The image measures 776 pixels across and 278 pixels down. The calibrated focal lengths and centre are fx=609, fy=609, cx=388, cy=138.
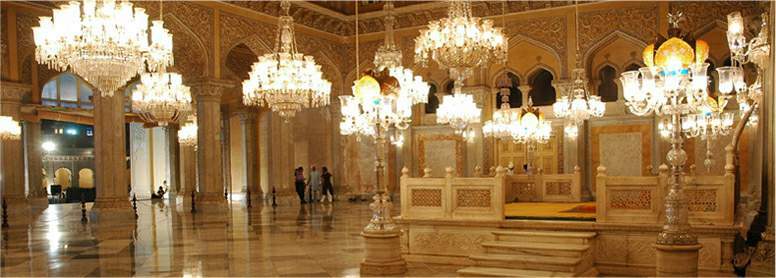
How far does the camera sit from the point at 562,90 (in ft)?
48.2

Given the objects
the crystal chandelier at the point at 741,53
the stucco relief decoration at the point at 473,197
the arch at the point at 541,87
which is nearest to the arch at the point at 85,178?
the arch at the point at 541,87

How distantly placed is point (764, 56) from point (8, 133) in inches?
538

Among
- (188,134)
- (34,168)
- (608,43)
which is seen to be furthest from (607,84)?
(34,168)

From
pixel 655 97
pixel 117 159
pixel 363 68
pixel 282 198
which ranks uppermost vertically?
pixel 363 68

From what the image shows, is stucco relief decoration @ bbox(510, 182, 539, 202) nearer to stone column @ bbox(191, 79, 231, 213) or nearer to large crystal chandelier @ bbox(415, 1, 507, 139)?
large crystal chandelier @ bbox(415, 1, 507, 139)

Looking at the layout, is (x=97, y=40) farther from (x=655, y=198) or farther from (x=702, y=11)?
(x=702, y=11)

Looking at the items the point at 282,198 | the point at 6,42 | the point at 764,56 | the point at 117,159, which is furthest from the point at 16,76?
the point at 764,56

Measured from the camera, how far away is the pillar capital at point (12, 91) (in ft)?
42.5

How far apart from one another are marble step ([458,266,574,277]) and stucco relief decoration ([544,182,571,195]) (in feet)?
12.5

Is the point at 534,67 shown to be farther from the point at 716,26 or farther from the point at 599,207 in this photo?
the point at 599,207

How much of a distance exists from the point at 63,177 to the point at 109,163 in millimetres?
19696

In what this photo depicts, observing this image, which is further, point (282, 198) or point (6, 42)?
point (282, 198)

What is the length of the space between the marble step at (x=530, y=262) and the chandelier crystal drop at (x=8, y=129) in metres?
11.1

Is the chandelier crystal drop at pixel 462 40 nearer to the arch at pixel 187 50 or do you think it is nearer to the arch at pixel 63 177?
the arch at pixel 187 50
